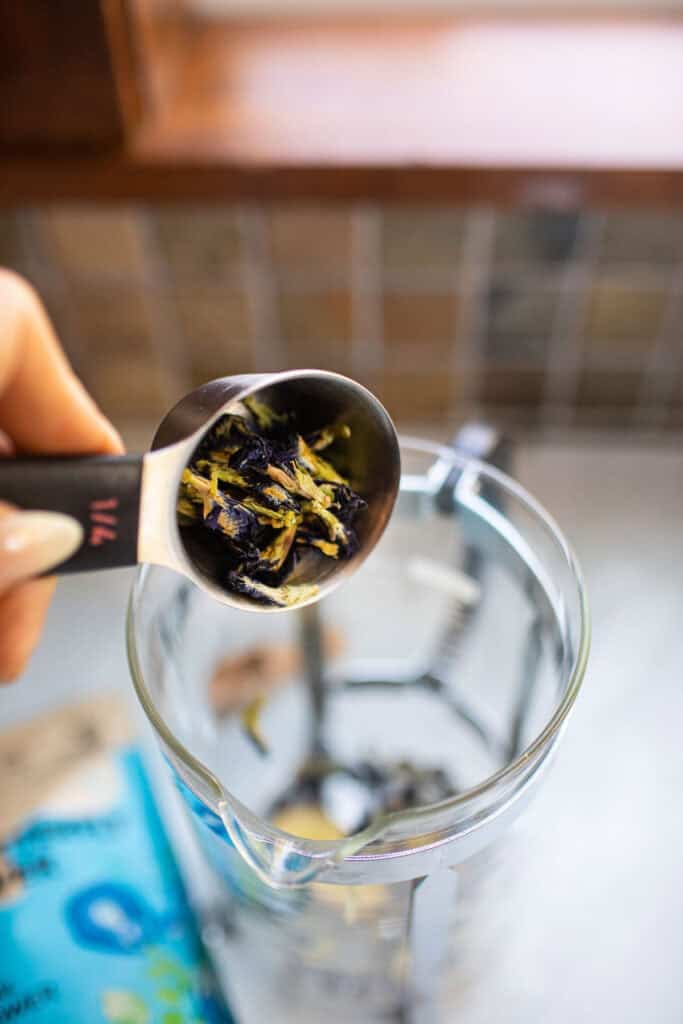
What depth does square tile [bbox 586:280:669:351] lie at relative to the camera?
0.68m

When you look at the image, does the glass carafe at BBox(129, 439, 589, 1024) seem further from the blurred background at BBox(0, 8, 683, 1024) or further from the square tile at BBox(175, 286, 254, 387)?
the square tile at BBox(175, 286, 254, 387)

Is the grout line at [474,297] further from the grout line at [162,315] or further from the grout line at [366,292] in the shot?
the grout line at [162,315]

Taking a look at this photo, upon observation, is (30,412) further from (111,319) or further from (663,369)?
(663,369)

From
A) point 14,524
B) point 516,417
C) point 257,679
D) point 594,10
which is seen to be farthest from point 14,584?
point 594,10

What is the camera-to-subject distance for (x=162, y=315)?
0.73m

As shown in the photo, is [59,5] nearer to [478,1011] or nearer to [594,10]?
[594,10]

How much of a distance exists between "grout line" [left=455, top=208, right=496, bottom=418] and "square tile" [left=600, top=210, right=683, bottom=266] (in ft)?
0.26

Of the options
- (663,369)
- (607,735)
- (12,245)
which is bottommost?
(607,735)

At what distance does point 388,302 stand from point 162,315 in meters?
0.17

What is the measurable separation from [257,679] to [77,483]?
10.9 inches

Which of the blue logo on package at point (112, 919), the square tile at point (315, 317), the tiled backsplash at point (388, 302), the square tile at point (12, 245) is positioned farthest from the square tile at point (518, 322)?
the blue logo on package at point (112, 919)

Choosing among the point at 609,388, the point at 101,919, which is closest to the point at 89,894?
the point at 101,919

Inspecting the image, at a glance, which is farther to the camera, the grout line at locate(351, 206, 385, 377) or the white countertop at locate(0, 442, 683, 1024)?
the grout line at locate(351, 206, 385, 377)

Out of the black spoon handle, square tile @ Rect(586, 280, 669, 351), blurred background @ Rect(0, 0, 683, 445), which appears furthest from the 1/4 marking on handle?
square tile @ Rect(586, 280, 669, 351)
